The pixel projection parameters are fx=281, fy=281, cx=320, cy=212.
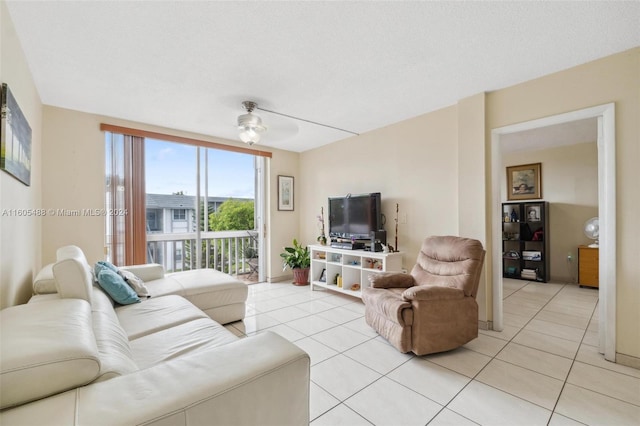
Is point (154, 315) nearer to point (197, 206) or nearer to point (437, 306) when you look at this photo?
point (437, 306)

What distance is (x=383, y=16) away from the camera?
5.78ft

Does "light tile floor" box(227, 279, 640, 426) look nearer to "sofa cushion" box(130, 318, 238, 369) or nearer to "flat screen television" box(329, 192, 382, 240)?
"sofa cushion" box(130, 318, 238, 369)

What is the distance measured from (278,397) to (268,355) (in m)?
0.15

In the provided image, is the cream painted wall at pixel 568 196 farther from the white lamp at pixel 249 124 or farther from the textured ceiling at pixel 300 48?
the white lamp at pixel 249 124

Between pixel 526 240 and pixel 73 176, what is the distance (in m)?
7.09

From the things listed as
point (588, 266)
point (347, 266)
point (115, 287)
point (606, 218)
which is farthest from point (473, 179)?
point (115, 287)

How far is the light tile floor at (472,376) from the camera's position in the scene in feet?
5.48

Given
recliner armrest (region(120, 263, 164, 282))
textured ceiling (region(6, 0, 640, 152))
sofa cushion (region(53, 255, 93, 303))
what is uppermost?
textured ceiling (region(6, 0, 640, 152))

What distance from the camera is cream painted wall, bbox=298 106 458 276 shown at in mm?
3289

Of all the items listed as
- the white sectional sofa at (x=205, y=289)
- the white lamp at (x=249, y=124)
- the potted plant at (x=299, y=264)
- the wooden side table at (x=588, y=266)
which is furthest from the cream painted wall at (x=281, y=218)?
the wooden side table at (x=588, y=266)

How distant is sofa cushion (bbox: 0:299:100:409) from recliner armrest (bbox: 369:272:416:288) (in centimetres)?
→ 236

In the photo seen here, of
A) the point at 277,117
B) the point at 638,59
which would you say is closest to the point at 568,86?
the point at 638,59

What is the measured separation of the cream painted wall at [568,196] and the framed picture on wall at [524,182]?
0.29 ft

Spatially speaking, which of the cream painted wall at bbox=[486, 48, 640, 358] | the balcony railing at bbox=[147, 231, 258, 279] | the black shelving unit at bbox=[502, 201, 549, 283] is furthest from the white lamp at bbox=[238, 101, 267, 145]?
the black shelving unit at bbox=[502, 201, 549, 283]
